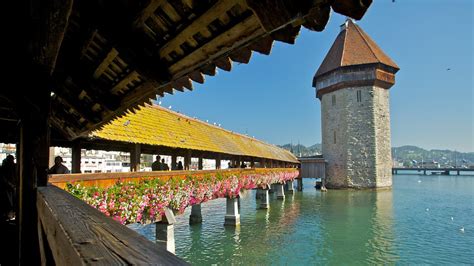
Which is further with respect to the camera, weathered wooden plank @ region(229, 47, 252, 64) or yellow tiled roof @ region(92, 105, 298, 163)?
yellow tiled roof @ region(92, 105, 298, 163)

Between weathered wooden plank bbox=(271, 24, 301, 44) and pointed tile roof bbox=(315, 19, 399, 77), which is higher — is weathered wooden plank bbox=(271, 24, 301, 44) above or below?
below

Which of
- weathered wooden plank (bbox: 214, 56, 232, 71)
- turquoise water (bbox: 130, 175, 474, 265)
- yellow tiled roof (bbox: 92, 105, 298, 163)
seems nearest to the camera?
weathered wooden plank (bbox: 214, 56, 232, 71)

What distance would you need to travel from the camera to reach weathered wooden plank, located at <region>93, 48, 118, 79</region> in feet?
9.51

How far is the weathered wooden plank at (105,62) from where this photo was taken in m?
2.90

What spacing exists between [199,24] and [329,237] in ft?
48.0

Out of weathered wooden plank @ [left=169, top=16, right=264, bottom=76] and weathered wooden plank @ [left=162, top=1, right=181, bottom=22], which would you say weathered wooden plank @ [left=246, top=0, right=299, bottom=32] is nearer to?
weathered wooden plank @ [left=169, top=16, right=264, bottom=76]

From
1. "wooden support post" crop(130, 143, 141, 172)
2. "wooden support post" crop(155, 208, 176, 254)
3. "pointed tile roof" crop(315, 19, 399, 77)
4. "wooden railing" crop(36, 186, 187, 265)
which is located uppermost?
"pointed tile roof" crop(315, 19, 399, 77)

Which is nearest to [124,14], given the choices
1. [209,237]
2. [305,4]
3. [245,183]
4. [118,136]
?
[305,4]

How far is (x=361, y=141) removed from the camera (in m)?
37.9

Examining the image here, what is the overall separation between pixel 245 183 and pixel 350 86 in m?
26.7

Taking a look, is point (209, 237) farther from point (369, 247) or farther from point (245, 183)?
point (369, 247)

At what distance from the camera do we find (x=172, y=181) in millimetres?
9516

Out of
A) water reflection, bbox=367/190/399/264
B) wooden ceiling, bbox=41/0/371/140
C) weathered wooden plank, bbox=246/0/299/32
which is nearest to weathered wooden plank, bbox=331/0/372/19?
wooden ceiling, bbox=41/0/371/140

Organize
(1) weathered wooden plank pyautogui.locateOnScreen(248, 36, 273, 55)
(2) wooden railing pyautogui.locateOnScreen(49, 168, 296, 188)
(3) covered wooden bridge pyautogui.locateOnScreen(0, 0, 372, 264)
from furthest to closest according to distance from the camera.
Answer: (2) wooden railing pyautogui.locateOnScreen(49, 168, 296, 188) → (1) weathered wooden plank pyautogui.locateOnScreen(248, 36, 273, 55) → (3) covered wooden bridge pyautogui.locateOnScreen(0, 0, 372, 264)
